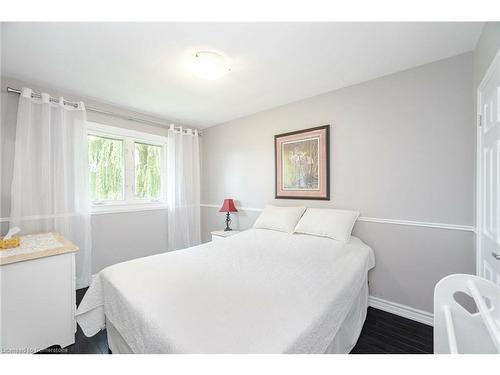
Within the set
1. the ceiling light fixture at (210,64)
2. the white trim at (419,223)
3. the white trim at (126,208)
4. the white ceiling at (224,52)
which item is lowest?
the white trim at (419,223)

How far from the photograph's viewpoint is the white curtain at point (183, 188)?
11.7ft

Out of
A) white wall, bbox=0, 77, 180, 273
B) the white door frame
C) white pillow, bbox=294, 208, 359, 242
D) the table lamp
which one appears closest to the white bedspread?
white pillow, bbox=294, 208, 359, 242

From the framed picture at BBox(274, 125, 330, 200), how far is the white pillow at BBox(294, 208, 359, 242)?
261 millimetres

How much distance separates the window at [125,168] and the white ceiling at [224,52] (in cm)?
63

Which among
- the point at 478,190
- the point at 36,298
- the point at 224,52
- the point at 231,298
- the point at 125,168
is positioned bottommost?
the point at 36,298

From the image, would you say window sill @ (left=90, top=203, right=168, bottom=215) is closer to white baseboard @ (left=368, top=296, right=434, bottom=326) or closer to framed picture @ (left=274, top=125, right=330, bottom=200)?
framed picture @ (left=274, top=125, right=330, bottom=200)

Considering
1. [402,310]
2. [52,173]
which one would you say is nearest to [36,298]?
[52,173]

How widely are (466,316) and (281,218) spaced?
184cm

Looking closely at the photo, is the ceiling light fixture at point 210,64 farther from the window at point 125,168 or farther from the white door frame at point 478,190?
the white door frame at point 478,190

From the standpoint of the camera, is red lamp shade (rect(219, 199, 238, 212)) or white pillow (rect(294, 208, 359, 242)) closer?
white pillow (rect(294, 208, 359, 242))

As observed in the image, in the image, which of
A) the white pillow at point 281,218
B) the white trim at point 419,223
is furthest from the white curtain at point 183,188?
the white trim at point 419,223

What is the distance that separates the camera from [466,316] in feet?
2.94

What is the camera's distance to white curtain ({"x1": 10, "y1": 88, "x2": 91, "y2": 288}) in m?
2.21

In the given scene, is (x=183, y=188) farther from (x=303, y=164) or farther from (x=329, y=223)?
(x=329, y=223)
